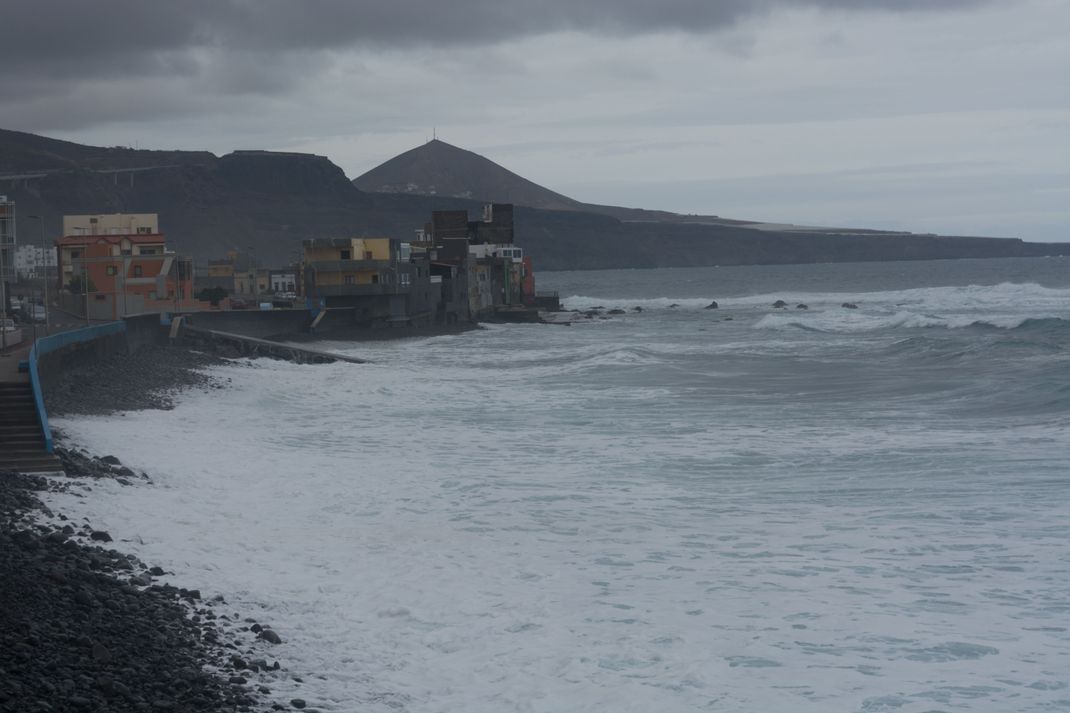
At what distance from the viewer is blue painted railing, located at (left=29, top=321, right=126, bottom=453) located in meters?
12.5

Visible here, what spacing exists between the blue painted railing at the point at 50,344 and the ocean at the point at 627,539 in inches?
37.1

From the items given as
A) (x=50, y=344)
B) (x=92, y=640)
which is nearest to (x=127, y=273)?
(x=50, y=344)

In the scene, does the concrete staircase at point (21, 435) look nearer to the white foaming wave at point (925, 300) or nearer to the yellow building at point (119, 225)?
the white foaming wave at point (925, 300)

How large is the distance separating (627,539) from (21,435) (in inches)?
250

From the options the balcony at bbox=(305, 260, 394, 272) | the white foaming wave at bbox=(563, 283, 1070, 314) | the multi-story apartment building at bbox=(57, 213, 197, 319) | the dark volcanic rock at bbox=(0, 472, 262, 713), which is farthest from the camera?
the white foaming wave at bbox=(563, 283, 1070, 314)

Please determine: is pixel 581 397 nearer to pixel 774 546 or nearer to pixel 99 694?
pixel 774 546

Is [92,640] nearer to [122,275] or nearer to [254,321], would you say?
[254,321]

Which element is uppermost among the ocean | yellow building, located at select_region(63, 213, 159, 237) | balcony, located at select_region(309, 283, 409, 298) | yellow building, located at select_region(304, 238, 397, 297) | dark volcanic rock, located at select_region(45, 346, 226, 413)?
yellow building, located at select_region(63, 213, 159, 237)

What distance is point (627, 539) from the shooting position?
33.6 ft

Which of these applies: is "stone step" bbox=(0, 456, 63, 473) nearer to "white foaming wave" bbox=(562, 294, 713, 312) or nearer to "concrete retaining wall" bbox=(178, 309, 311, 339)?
"concrete retaining wall" bbox=(178, 309, 311, 339)

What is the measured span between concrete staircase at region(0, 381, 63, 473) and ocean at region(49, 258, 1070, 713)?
0.95m

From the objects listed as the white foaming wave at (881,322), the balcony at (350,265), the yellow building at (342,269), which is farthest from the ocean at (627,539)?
the balcony at (350,265)

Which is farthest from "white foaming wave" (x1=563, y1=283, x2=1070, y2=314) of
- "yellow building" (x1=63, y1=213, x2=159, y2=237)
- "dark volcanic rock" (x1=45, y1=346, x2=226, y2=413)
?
"dark volcanic rock" (x1=45, y1=346, x2=226, y2=413)

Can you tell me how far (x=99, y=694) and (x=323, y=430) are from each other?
11786 mm
